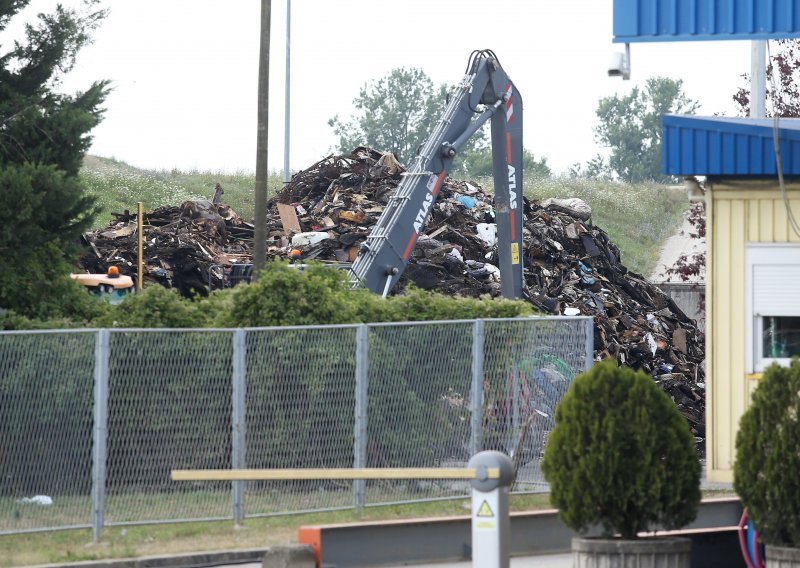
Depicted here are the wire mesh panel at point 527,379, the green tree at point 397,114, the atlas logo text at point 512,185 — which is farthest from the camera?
the green tree at point 397,114

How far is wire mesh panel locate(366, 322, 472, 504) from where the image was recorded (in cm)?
1534

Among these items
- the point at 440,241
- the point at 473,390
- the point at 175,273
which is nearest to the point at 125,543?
the point at 473,390

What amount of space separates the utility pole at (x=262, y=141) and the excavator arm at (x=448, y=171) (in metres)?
2.16

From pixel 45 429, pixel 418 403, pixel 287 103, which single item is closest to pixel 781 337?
pixel 418 403

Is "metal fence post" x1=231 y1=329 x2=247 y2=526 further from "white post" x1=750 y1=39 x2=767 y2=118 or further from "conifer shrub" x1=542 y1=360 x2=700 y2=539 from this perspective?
"white post" x1=750 y1=39 x2=767 y2=118

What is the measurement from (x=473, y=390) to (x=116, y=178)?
42122 mm

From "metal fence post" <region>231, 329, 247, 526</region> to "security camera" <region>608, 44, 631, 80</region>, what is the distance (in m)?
5.10

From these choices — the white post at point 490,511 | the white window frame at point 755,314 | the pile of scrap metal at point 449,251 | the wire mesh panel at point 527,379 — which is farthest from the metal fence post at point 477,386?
the pile of scrap metal at point 449,251

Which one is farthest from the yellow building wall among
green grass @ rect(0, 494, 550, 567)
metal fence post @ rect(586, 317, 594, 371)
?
metal fence post @ rect(586, 317, 594, 371)

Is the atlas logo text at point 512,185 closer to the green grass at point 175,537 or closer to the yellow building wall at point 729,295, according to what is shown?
the green grass at point 175,537

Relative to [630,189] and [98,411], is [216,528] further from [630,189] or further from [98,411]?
[630,189]

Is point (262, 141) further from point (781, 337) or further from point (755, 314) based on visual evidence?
point (781, 337)

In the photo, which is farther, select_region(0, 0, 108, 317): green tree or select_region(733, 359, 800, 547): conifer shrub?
select_region(0, 0, 108, 317): green tree

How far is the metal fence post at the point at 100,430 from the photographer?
13.4m
